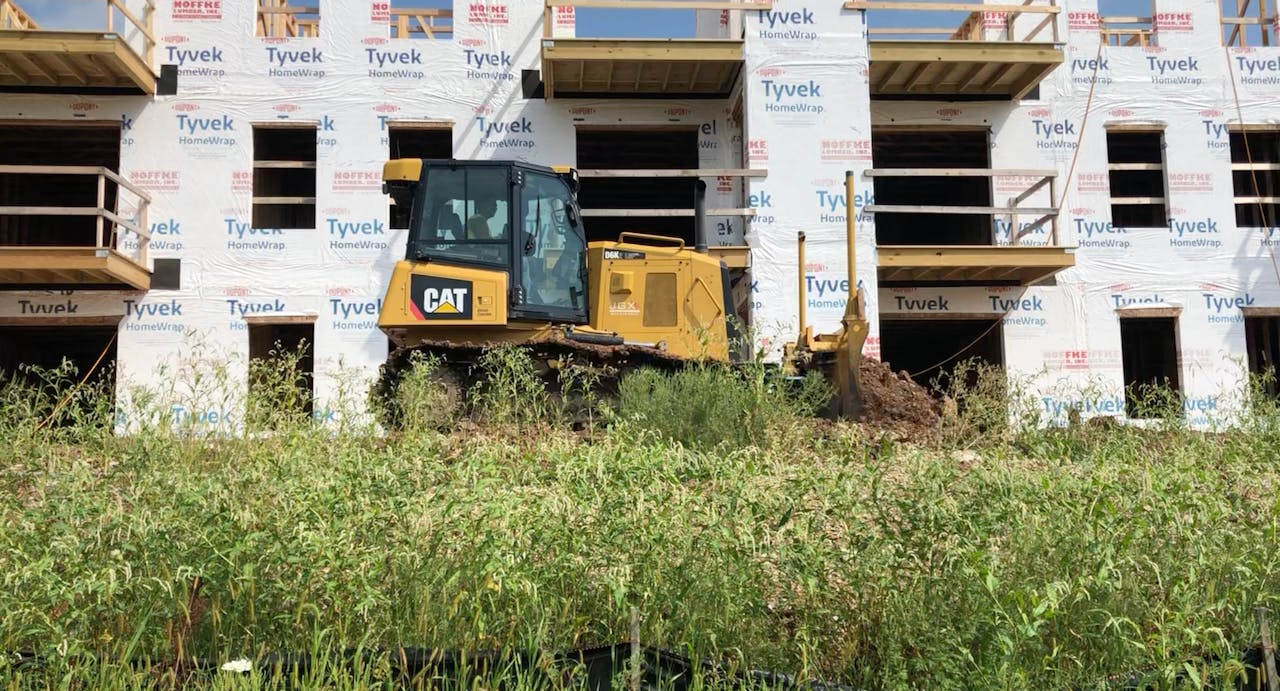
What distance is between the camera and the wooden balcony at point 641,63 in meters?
14.4

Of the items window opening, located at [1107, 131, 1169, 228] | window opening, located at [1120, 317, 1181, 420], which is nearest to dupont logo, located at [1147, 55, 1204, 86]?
window opening, located at [1107, 131, 1169, 228]

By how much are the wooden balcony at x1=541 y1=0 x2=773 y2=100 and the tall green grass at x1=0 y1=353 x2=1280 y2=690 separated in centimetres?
1082

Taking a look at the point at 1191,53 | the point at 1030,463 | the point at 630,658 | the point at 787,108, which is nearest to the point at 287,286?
the point at 787,108

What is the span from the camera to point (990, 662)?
3498mm

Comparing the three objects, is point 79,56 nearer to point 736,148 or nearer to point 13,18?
point 13,18

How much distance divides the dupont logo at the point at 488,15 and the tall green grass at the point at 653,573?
486 inches

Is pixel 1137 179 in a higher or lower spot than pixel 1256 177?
higher

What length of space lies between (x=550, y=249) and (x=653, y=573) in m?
7.06

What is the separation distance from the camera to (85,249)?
13.0 metres

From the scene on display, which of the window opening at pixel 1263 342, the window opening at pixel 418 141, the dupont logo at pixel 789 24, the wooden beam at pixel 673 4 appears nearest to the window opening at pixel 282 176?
the window opening at pixel 418 141

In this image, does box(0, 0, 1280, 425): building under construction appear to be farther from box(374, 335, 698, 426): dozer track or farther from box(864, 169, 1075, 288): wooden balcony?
box(374, 335, 698, 426): dozer track

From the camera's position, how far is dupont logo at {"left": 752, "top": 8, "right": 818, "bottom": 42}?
15102 mm

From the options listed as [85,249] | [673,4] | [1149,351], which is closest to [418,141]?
[673,4]

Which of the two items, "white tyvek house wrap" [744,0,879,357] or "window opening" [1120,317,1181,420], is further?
"window opening" [1120,317,1181,420]
